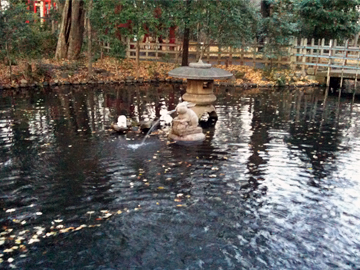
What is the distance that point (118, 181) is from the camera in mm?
7727

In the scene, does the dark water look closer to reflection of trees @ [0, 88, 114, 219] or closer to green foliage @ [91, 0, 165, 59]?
reflection of trees @ [0, 88, 114, 219]

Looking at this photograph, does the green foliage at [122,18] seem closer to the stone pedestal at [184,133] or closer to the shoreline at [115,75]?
the shoreline at [115,75]

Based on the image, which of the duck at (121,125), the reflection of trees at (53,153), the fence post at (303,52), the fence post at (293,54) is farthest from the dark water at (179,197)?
the fence post at (293,54)

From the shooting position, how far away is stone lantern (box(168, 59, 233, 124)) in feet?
40.6

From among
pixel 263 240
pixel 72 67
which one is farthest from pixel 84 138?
pixel 72 67

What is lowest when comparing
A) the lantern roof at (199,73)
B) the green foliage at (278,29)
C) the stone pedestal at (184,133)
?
the stone pedestal at (184,133)

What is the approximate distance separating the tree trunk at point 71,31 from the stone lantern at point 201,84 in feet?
47.2

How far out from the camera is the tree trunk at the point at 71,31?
24359 millimetres

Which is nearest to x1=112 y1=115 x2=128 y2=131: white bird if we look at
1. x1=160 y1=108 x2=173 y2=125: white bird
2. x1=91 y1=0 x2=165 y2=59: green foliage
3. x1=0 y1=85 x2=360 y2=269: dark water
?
x1=0 y1=85 x2=360 y2=269: dark water

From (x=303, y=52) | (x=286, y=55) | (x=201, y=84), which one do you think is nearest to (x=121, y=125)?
(x=201, y=84)

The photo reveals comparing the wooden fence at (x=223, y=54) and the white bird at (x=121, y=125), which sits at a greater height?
the wooden fence at (x=223, y=54)

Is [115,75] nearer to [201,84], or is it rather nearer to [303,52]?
[201,84]

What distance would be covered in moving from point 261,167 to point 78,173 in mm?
4223

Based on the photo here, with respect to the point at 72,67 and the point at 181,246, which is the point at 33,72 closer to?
the point at 72,67
